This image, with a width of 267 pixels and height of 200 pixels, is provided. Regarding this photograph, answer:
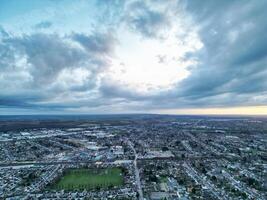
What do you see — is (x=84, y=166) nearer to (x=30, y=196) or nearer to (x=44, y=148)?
(x=30, y=196)

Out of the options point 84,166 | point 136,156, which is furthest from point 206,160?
point 84,166

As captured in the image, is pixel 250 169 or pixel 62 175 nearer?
pixel 62 175

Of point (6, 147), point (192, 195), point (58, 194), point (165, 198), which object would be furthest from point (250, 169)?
point (6, 147)

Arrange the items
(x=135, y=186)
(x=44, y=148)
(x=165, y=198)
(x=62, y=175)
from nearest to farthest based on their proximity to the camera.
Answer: (x=165, y=198)
(x=135, y=186)
(x=62, y=175)
(x=44, y=148)

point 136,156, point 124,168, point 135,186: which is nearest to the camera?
point 135,186

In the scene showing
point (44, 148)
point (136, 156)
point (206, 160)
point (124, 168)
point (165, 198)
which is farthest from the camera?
point (44, 148)

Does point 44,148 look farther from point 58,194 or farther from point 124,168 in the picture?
point 58,194
